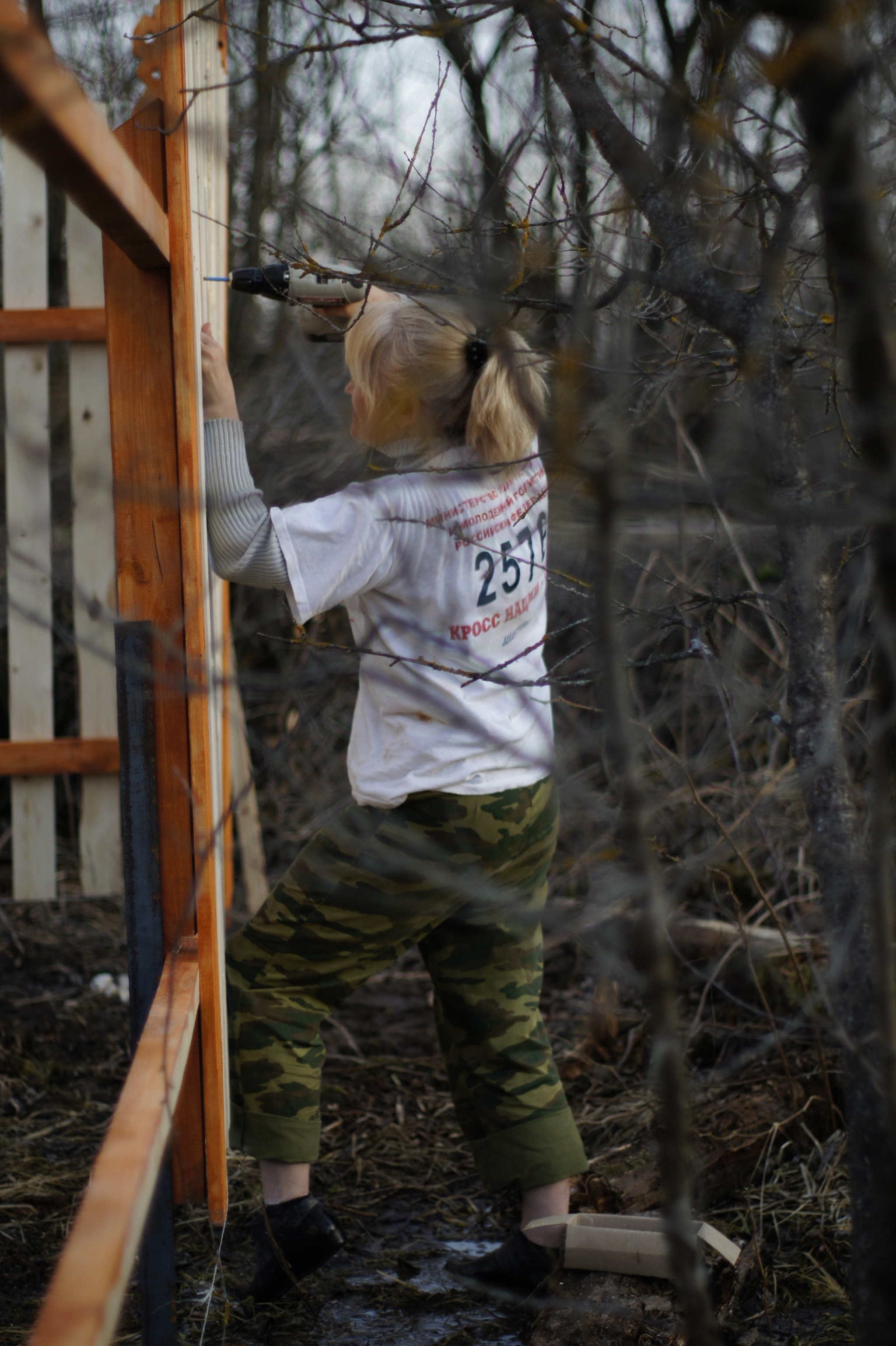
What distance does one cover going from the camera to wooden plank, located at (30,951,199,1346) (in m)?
0.92

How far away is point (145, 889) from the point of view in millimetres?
1823

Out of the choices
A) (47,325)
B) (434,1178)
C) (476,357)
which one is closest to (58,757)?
(47,325)

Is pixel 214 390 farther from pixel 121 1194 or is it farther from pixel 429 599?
pixel 121 1194

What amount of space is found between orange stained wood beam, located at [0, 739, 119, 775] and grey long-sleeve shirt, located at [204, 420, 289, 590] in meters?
1.76

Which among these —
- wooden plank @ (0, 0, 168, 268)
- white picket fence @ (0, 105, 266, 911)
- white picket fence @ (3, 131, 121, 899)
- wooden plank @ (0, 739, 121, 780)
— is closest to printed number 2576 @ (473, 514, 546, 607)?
wooden plank @ (0, 0, 168, 268)

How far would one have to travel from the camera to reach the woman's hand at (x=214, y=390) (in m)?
1.94

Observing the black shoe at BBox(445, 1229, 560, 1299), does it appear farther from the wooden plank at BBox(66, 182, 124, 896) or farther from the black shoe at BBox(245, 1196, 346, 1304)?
the wooden plank at BBox(66, 182, 124, 896)

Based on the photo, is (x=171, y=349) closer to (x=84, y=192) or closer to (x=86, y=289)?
(x=84, y=192)

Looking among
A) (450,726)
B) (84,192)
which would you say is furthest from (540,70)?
(450,726)

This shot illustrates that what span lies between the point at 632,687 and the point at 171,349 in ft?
6.98

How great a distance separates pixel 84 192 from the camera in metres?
1.29

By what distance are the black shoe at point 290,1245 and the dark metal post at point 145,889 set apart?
25cm

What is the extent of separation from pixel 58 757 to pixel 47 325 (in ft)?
4.28

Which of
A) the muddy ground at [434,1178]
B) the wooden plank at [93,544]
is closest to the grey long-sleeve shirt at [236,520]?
the muddy ground at [434,1178]
